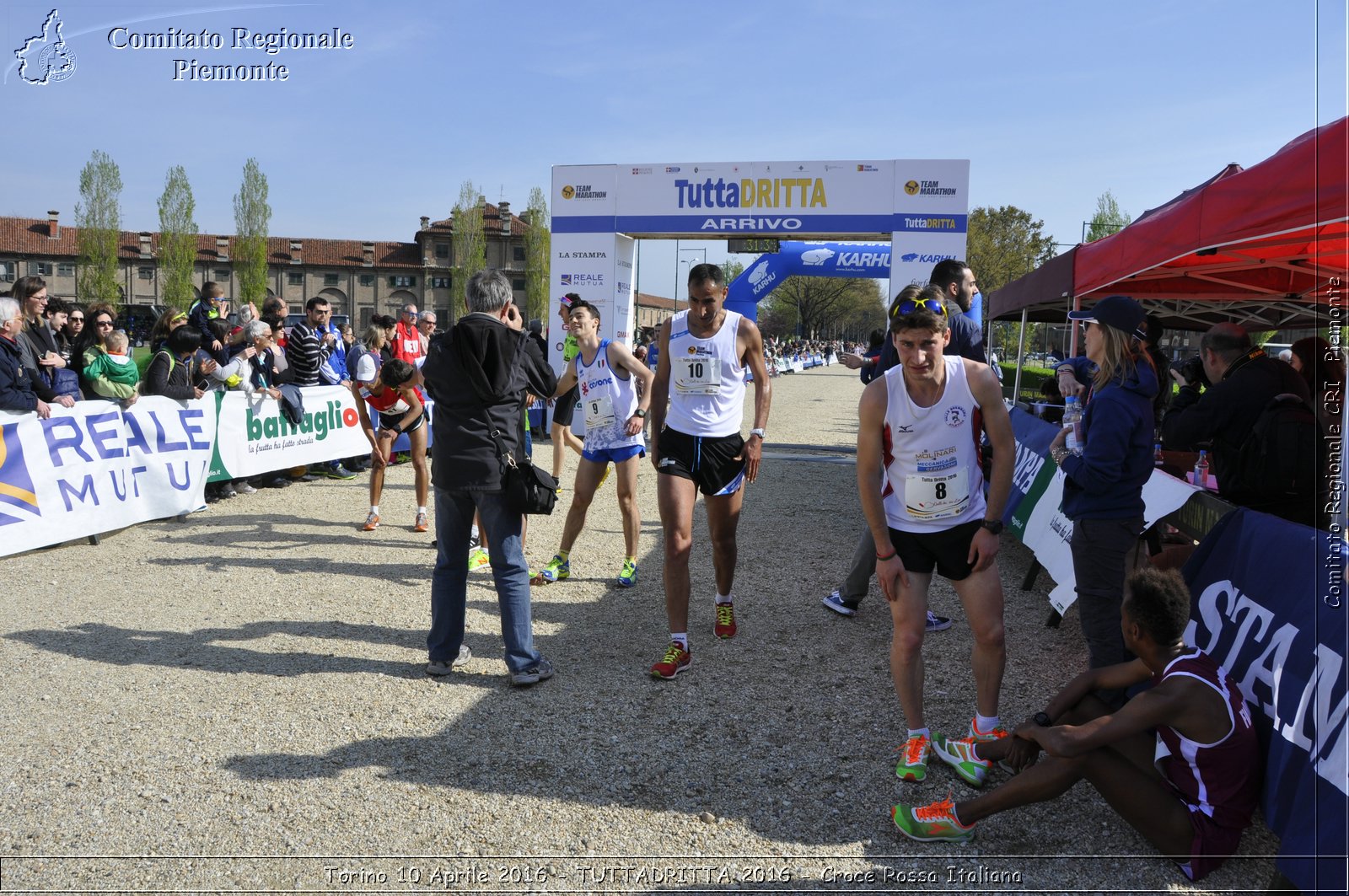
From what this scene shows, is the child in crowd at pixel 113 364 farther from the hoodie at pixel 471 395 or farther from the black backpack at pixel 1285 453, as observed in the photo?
the black backpack at pixel 1285 453

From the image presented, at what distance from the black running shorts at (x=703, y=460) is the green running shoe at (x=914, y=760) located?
68.1 inches

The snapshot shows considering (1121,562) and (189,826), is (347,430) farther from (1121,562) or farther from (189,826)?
(1121,562)

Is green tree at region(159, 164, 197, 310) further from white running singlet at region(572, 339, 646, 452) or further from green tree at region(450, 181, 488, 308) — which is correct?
white running singlet at region(572, 339, 646, 452)

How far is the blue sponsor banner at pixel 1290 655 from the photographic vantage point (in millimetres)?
2734

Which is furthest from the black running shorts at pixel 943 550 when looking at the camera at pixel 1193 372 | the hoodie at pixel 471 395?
the camera at pixel 1193 372

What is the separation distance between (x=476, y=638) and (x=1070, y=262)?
→ 626 cm

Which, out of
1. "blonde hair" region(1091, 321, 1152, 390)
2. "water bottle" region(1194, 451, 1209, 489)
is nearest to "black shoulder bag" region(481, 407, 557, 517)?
"blonde hair" region(1091, 321, 1152, 390)

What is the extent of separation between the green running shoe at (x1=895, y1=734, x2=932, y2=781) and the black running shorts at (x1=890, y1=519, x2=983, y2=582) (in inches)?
26.2

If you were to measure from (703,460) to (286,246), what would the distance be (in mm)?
89980

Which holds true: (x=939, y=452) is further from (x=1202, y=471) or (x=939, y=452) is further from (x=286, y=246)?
(x=286, y=246)

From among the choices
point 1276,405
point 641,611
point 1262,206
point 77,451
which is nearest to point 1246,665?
point 1276,405

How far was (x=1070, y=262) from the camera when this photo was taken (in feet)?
26.4

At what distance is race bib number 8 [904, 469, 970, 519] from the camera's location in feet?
11.2

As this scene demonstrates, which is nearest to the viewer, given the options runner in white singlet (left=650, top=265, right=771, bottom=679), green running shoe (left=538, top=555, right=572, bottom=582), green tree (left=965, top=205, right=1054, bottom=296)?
runner in white singlet (left=650, top=265, right=771, bottom=679)
